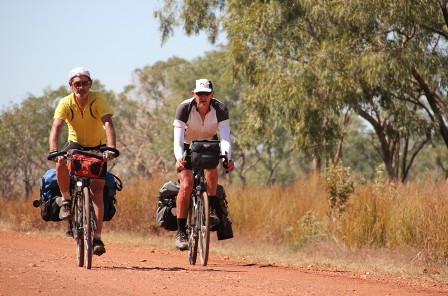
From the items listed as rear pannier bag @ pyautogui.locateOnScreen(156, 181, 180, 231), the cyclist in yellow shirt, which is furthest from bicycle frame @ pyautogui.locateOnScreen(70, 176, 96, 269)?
rear pannier bag @ pyautogui.locateOnScreen(156, 181, 180, 231)

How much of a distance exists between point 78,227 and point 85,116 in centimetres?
116

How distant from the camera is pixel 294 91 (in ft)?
77.8

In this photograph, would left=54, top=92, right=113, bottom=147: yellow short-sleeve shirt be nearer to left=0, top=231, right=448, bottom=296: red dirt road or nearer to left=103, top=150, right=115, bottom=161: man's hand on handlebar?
left=103, top=150, right=115, bottom=161: man's hand on handlebar

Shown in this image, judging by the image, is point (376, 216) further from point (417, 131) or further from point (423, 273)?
point (417, 131)

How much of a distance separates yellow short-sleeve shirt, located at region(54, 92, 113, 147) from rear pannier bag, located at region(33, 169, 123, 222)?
55 cm

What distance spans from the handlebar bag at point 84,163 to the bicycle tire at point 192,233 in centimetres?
139

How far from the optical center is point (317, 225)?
15.7 metres

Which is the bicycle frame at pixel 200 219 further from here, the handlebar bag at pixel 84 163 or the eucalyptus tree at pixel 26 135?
the eucalyptus tree at pixel 26 135

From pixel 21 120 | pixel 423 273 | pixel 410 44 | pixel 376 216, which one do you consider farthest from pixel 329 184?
pixel 21 120

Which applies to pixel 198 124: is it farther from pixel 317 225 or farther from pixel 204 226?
pixel 317 225

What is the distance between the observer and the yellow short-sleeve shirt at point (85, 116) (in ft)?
34.4

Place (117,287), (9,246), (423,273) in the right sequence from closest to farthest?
1. (117,287)
2. (423,273)
3. (9,246)

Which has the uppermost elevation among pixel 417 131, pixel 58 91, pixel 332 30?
pixel 58 91

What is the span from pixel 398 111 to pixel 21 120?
92.2 feet
